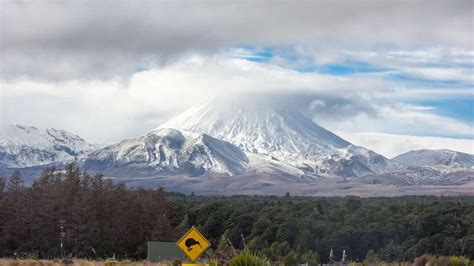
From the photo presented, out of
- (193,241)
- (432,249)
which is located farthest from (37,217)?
(193,241)

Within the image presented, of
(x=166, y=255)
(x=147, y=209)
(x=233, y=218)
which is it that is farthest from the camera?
(x=233, y=218)

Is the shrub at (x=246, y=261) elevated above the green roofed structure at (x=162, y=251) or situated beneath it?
elevated above

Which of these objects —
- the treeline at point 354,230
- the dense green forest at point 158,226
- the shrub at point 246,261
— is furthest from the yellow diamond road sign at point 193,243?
the treeline at point 354,230

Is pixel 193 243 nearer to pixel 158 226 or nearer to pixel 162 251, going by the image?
pixel 162 251

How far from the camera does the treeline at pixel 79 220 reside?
70688 millimetres

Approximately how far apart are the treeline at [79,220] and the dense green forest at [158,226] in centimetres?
9

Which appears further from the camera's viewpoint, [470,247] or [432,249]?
[432,249]

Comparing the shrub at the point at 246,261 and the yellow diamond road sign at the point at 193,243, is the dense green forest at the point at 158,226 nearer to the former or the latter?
the yellow diamond road sign at the point at 193,243

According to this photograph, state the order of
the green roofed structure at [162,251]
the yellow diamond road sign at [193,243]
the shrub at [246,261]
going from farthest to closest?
1. the green roofed structure at [162,251]
2. the yellow diamond road sign at [193,243]
3. the shrub at [246,261]

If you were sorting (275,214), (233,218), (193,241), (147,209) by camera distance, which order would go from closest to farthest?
(193,241), (147,209), (233,218), (275,214)

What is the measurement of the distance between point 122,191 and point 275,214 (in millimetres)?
20963

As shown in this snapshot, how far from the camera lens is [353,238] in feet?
265

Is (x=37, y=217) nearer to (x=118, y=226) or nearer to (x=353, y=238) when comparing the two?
(x=118, y=226)

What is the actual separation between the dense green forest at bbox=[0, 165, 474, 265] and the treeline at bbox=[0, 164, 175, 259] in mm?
86
